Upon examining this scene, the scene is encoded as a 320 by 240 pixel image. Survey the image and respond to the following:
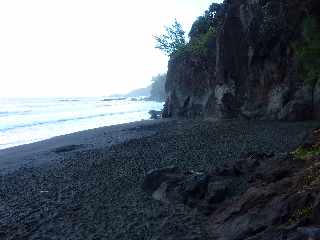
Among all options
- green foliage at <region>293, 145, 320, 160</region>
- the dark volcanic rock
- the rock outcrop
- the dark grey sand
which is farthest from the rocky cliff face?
the rock outcrop

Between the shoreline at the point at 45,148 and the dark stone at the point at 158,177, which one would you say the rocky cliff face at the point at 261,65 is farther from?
the dark stone at the point at 158,177

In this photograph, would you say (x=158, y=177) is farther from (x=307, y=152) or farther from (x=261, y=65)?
(x=261, y=65)

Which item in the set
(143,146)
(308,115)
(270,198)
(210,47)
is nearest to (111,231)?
(270,198)

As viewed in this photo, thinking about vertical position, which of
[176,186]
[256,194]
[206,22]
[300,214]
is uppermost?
[206,22]

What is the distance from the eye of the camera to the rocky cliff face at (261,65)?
30.3 metres

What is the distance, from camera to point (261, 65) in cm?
3588

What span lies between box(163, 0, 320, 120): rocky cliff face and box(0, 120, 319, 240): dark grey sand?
258cm

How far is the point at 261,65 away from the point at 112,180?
805 inches

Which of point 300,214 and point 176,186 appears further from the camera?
point 176,186

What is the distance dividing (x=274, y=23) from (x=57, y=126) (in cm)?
3567

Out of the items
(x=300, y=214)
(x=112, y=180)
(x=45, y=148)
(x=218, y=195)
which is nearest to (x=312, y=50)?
(x=112, y=180)

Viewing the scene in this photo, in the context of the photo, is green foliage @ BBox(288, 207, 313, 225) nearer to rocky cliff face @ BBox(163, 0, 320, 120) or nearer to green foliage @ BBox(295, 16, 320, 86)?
green foliage @ BBox(295, 16, 320, 86)

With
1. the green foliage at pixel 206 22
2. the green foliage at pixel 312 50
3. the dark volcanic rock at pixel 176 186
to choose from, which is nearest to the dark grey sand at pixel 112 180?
the dark volcanic rock at pixel 176 186

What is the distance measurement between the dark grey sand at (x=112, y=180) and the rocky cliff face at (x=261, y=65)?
2.58 m
